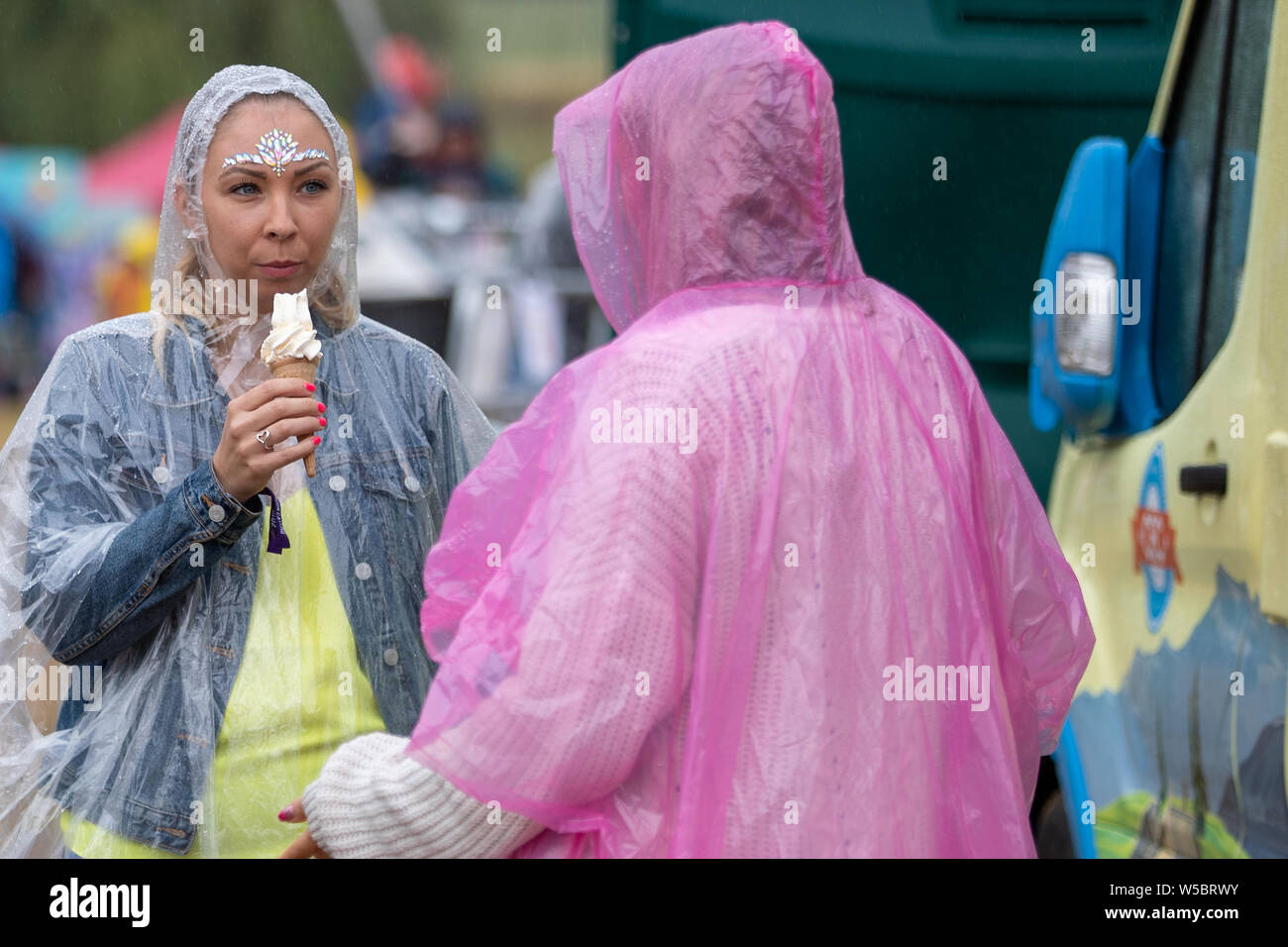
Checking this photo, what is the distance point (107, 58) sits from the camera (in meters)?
20.9

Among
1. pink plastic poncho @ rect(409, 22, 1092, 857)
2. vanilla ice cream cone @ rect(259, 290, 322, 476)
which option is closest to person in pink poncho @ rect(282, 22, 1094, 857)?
pink plastic poncho @ rect(409, 22, 1092, 857)

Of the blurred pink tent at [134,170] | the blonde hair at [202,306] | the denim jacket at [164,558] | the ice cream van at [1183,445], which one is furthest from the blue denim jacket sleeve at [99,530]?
the blurred pink tent at [134,170]

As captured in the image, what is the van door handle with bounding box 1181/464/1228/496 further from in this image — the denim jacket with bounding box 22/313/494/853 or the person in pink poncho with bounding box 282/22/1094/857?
the denim jacket with bounding box 22/313/494/853

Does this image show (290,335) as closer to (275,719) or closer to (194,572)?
(194,572)

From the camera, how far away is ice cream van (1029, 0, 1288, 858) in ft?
8.04

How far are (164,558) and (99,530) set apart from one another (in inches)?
5.3

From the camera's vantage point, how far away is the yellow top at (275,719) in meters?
2.19

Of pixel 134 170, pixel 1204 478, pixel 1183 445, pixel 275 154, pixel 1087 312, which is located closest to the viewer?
pixel 275 154

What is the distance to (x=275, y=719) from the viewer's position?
7.22 ft

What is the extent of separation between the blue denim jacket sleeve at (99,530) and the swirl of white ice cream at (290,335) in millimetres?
183

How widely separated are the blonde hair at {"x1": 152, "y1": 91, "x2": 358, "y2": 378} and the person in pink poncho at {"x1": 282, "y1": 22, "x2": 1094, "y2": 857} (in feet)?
1.94

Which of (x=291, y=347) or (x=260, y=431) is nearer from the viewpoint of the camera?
(x=260, y=431)

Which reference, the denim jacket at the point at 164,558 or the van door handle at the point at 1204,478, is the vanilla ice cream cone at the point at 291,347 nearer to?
the denim jacket at the point at 164,558

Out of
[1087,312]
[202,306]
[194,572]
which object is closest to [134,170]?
[1087,312]
